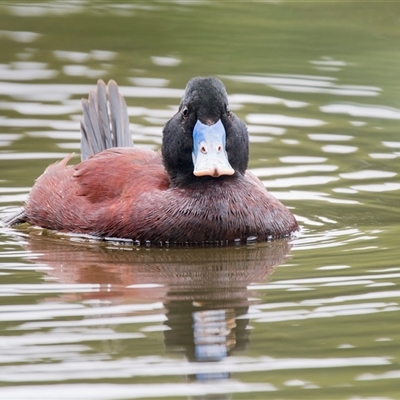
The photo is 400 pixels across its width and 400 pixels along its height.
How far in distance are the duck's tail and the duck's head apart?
1622 millimetres

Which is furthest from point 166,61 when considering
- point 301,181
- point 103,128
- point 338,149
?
point 301,181

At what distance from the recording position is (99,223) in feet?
29.0

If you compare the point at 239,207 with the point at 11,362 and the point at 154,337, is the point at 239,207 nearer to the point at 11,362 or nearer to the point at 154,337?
the point at 154,337

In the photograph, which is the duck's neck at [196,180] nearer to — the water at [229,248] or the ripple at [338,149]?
the water at [229,248]

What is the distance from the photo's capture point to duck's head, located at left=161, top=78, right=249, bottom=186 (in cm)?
832

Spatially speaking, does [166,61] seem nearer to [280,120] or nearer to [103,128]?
[280,120]

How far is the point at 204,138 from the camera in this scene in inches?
331

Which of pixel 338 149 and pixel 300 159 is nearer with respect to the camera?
pixel 300 159

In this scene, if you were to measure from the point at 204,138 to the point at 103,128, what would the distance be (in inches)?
90.8

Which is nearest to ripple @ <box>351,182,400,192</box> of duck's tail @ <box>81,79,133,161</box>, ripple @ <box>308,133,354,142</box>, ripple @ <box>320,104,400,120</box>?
ripple @ <box>308,133,354,142</box>

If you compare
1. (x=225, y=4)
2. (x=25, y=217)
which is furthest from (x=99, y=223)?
(x=225, y=4)

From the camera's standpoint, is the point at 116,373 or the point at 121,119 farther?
the point at 121,119

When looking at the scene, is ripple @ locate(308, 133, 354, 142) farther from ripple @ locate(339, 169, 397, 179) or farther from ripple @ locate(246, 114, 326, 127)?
ripple @ locate(339, 169, 397, 179)

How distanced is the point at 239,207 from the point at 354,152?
303 cm
